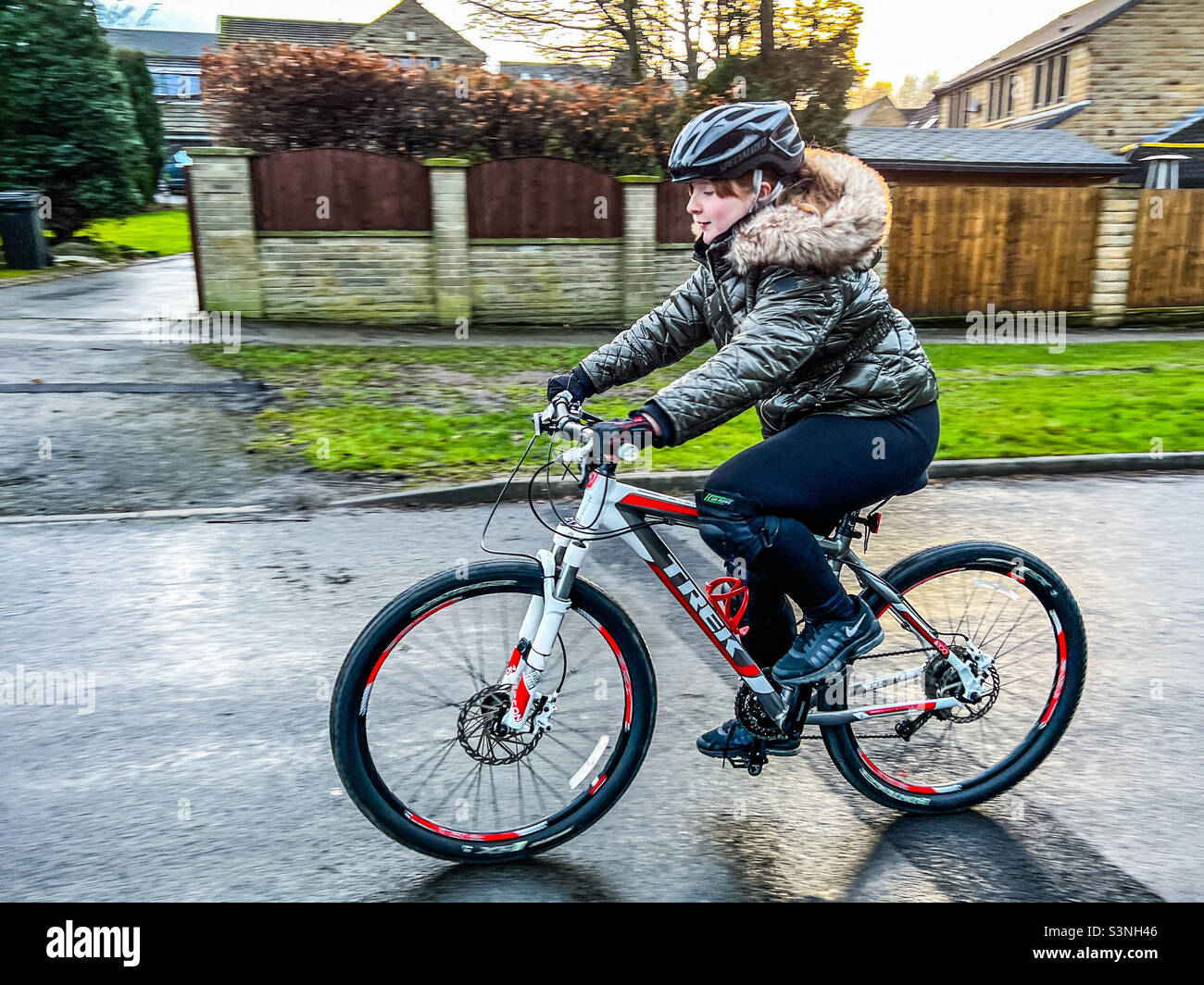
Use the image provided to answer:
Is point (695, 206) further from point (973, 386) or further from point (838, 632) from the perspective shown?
point (973, 386)

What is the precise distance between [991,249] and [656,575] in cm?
1525

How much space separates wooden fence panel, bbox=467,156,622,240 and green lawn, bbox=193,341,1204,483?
2.59 metres

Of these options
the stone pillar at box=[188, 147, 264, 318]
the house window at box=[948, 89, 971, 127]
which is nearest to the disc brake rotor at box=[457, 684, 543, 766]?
the stone pillar at box=[188, 147, 264, 318]

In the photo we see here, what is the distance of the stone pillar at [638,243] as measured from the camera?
14.2 m

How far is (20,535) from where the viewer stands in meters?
5.67

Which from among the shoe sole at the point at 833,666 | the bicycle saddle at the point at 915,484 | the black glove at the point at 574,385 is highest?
the black glove at the point at 574,385

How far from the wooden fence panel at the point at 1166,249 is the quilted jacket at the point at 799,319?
16198 millimetres

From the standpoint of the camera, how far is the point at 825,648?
9.52 ft

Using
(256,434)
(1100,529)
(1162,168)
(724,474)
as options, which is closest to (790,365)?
(724,474)

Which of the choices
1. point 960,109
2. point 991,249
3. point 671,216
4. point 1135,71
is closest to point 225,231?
point 671,216

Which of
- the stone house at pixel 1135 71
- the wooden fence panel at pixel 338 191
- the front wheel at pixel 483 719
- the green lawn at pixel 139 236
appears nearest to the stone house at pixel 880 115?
the stone house at pixel 1135 71

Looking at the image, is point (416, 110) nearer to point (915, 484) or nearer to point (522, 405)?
point (522, 405)

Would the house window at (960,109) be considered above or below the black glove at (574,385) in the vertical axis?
above

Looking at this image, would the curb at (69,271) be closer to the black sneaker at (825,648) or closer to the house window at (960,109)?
the black sneaker at (825,648)
